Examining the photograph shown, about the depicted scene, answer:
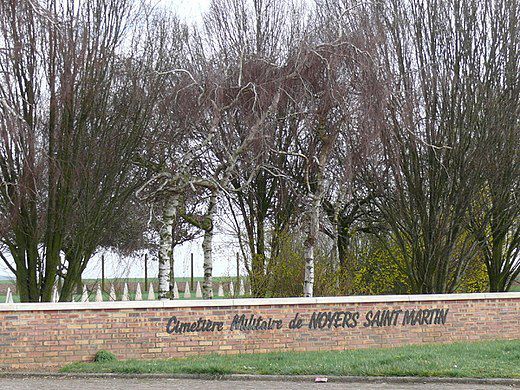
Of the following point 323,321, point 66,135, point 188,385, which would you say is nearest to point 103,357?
point 188,385

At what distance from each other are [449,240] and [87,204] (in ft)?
30.6

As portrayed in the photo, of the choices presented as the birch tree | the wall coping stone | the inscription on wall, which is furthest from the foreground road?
the birch tree

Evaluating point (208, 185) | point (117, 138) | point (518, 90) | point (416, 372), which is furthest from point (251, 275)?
point (416, 372)

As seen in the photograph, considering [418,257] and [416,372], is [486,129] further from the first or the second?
[416,372]

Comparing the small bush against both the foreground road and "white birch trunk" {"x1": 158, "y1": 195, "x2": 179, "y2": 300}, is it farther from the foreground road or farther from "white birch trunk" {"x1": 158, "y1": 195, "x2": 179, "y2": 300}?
"white birch trunk" {"x1": 158, "y1": 195, "x2": 179, "y2": 300}

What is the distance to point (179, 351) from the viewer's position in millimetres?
16438

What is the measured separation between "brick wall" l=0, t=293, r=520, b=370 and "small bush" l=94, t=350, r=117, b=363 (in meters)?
0.18

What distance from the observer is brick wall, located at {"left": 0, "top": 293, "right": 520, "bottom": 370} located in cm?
1550

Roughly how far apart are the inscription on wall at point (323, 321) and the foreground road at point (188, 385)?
2.82 metres

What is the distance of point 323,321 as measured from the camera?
17562mm

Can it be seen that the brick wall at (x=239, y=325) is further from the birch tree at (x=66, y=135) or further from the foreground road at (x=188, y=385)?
the birch tree at (x=66, y=135)

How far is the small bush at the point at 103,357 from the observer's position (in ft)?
51.2

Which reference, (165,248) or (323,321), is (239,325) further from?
(165,248)

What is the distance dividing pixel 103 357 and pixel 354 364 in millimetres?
4637
